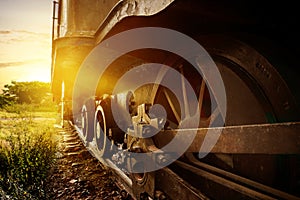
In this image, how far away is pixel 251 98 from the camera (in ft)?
4.13

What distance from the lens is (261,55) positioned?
112 centimetres

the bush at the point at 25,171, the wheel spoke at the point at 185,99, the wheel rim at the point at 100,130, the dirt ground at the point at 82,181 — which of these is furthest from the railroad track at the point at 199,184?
the wheel rim at the point at 100,130

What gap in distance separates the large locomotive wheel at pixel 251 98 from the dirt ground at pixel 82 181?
1.49 metres

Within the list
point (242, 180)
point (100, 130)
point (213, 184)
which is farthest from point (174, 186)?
point (100, 130)

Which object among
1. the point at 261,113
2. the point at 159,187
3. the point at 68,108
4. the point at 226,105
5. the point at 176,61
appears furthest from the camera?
the point at 68,108

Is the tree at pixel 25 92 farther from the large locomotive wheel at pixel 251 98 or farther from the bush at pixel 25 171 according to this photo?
the large locomotive wheel at pixel 251 98

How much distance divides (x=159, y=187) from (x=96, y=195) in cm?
127

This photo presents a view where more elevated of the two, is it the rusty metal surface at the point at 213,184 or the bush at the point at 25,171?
the rusty metal surface at the point at 213,184

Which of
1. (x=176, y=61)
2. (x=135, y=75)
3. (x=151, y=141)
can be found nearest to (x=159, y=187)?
(x=151, y=141)

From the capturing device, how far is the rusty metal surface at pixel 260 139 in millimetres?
868

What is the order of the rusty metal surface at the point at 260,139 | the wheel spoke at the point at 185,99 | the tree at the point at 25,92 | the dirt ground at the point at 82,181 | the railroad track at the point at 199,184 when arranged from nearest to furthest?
1. the rusty metal surface at the point at 260,139
2. the railroad track at the point at 199,184
3. the wheel spoke at the point at 185,99
4. the dirt ground at the point at 82,181
5. the tree at the point at 25,92

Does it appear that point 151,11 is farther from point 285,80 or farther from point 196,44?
point 285,80

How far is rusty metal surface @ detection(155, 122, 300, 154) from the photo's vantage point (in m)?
0.87

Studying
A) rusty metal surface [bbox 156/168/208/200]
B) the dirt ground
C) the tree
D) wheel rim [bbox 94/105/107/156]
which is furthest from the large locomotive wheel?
the tree
